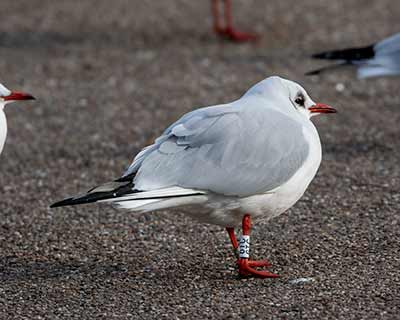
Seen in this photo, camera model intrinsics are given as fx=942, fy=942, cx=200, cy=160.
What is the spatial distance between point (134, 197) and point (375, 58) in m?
3.34

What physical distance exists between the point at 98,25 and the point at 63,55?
1.07 meters

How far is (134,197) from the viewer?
3.85m

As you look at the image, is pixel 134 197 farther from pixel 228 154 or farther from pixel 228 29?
pixel 228 29

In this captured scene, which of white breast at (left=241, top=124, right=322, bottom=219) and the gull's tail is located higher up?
the gull's tail

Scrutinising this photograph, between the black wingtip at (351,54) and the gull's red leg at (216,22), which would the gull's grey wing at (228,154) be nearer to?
the black wingtip at (351,54)

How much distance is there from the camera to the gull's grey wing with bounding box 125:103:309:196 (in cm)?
401

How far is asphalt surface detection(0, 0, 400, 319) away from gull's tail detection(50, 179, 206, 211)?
0.41m

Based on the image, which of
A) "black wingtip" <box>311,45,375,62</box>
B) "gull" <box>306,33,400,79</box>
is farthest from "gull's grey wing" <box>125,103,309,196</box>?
"black wingtip" <box>311,45,375,62</box>

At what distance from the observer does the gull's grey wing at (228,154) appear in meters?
4.01

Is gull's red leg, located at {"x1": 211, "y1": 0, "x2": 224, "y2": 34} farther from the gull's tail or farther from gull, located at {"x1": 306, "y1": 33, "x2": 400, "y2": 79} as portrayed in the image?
the gull's tail

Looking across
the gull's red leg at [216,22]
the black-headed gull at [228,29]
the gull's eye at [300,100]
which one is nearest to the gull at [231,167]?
the gull's eye at [300,100]

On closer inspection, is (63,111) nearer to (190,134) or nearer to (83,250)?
(83,250)

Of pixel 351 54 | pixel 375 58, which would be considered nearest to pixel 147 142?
pixel 351 54

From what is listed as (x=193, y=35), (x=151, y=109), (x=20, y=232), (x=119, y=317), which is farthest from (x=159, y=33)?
(x=119, y=317)
